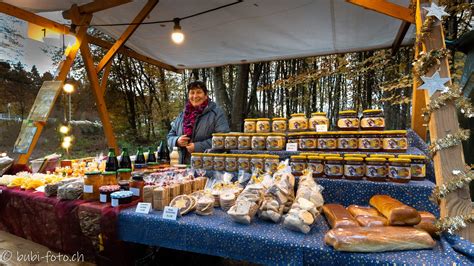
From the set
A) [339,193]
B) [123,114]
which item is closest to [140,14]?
[339,193]

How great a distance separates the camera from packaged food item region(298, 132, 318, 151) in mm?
1771

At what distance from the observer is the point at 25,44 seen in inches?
182

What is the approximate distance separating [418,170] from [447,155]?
1.26 feet

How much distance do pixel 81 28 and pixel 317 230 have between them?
353 cm

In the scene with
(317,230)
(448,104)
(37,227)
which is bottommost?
(37,227)

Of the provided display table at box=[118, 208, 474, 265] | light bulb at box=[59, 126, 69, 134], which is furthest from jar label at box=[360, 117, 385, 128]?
light bulb at box=[59, 126, 69, 134]

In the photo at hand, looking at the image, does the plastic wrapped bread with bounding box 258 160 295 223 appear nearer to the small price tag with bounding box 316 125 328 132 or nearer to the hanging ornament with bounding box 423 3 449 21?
the small price tag with bounding box 316 125 328 132

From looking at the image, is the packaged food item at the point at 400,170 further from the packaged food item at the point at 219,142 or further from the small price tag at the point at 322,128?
the packaged food item at the point at 219,142

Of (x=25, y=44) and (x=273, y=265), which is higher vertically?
(x=25, y=44)

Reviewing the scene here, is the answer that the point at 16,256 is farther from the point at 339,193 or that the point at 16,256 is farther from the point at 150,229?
the point at 339,193

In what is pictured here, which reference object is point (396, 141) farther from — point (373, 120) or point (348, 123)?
point (348, 123)

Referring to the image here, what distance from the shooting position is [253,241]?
1078 mm

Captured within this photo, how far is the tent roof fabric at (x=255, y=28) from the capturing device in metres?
2.77

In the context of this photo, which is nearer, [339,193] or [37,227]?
[339,193]
